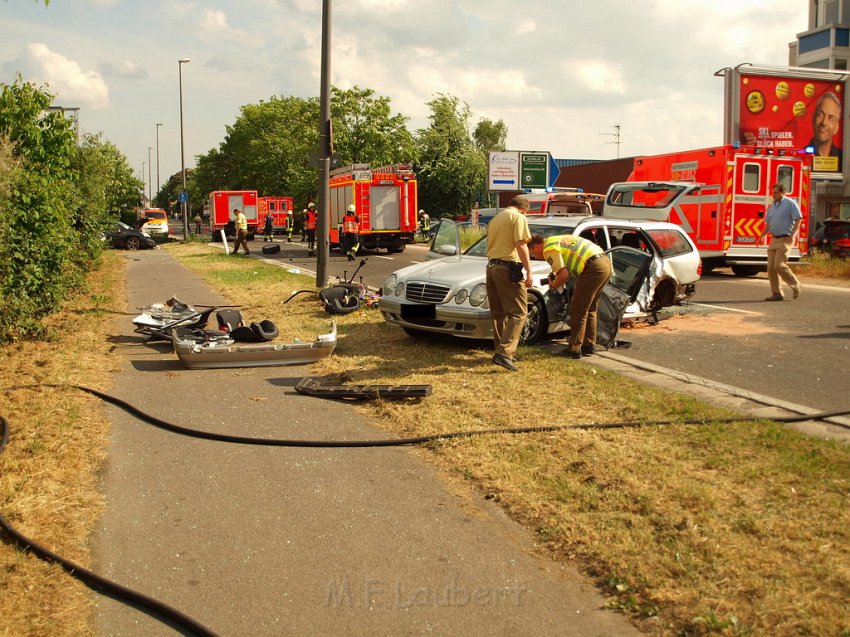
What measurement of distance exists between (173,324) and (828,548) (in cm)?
753

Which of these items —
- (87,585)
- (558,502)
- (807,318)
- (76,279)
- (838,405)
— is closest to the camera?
(87,585)

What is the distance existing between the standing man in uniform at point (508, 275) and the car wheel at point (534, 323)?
1.08 metres

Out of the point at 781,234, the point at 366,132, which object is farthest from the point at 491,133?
the point at 781,234

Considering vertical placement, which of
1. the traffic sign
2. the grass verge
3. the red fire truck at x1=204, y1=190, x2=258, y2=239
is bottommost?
the grass verge

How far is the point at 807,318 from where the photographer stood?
12.1 m

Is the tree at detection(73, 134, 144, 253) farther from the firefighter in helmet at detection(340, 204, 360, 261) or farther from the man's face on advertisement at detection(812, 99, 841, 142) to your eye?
the man's face on advertisement at detection(812, 99, 841, 142)

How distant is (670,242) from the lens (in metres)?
11.8

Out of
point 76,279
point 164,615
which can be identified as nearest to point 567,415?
point 164,615

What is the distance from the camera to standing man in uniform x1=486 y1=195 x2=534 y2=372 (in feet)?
26.6

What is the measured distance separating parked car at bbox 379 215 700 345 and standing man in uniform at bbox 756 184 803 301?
3.16 m

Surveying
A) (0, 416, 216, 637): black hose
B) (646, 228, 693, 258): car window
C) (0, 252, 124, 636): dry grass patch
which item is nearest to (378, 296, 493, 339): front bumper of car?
(0, 252, 124, 636): dry grass patch

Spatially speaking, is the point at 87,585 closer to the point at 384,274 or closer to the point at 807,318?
the point at 807,318

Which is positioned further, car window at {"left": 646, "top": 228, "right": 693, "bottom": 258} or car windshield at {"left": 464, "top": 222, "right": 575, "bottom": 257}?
car window at {"left": 646, "top": 228, "right": 693, "bottom": 258}

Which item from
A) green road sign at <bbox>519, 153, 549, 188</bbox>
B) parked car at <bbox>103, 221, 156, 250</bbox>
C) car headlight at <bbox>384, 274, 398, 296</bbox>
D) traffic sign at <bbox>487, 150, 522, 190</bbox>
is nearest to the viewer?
car headlight at <bbox>384, 274, 398, 296</bbox>
